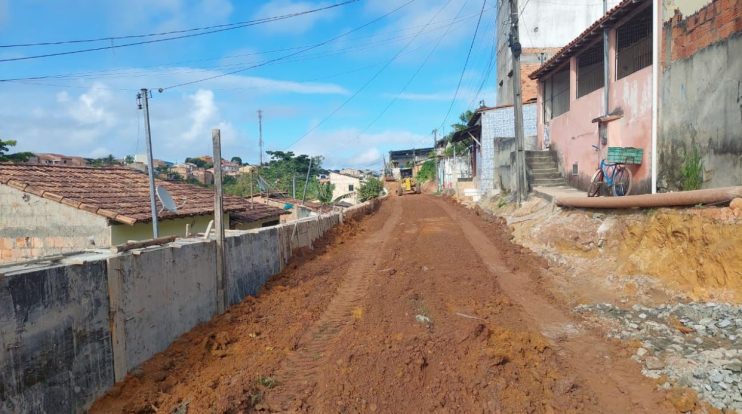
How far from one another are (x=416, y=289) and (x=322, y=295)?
1.56m

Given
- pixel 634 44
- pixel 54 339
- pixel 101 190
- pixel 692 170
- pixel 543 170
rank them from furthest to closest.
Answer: pixel 543 170 → pixel 101 190 → pixel 634 44 → pixel 692 170 → pixel 54 339

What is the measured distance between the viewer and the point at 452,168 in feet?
137

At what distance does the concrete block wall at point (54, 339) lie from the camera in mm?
3496

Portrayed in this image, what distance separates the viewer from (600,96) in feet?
45.4

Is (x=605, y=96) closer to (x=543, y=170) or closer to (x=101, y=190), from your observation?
(x=543, y=170)

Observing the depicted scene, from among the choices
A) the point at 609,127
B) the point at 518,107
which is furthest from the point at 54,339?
the point at 518,107

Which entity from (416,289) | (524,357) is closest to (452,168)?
(416,289)

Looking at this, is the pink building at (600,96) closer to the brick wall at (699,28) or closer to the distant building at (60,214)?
the brick wall at (699,28)

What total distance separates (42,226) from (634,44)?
1574 cm

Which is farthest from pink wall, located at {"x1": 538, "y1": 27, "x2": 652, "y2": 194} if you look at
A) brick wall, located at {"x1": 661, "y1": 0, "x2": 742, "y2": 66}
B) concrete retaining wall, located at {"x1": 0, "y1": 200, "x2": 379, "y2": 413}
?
concrete retaining wall, located at {"x1": 0, "y1": 200, "x2": 379, "y2": 413}

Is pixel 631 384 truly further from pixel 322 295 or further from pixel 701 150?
pixel 701 150

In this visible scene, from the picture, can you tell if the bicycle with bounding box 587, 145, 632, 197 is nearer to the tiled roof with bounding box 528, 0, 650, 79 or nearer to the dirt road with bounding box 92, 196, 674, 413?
the tiled roof with bounding box 528, 0, 650, 79

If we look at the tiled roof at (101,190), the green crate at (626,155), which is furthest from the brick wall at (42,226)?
the green crate at (626,155)

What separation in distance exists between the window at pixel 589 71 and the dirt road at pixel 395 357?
32.3ft
